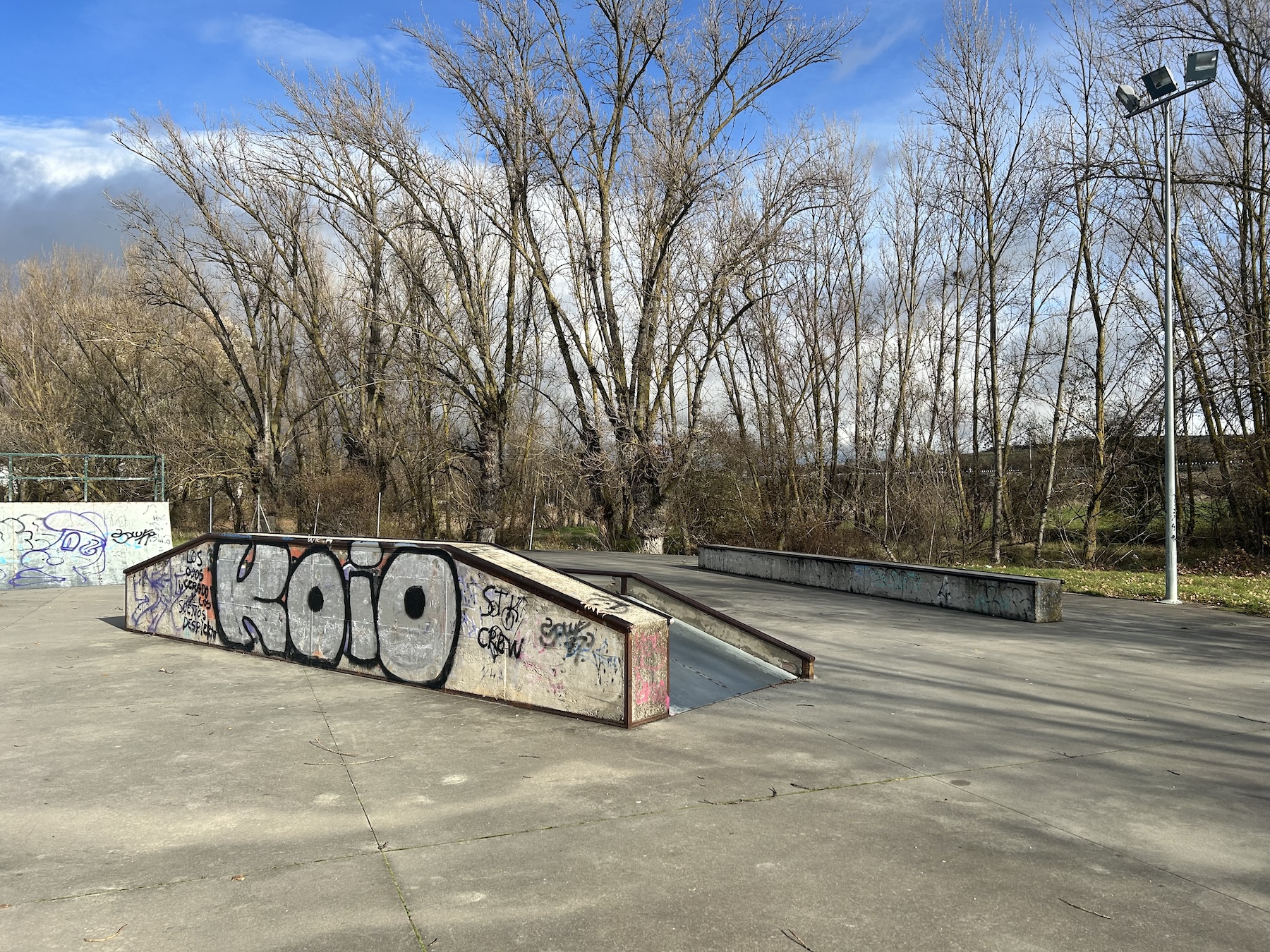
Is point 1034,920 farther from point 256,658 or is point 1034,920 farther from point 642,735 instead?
point 256,658

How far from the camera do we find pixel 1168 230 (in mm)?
12711

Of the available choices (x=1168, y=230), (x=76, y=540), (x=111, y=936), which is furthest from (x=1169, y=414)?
(x=76, y=540)

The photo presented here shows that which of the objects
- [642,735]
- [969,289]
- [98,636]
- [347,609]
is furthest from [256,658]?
[969,289]

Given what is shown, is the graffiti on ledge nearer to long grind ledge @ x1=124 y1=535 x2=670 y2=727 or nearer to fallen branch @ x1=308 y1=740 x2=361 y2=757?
long grind ledge @ x1=124 y1=535 x2=670 y2=727

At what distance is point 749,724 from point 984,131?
23.4 m

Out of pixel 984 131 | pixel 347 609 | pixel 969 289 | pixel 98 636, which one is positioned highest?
pixel 984 131

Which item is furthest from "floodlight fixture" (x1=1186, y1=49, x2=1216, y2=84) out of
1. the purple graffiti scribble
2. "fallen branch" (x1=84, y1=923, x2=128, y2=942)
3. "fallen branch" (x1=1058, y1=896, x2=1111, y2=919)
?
the purple graffiti scribble

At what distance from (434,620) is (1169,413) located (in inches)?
480

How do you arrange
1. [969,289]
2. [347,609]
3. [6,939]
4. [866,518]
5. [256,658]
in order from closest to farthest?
[6,939] < [347,609] < [256,658] < [866,518] < [969,289]

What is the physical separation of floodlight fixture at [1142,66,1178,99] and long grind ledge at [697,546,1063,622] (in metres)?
7.84

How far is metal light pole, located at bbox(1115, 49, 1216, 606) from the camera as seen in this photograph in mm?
12070

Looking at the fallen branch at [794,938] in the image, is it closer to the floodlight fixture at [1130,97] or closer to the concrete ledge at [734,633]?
the concrete ledge at [734,633]

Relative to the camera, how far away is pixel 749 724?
20.0 feet

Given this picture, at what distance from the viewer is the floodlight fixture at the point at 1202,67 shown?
11.9 meters
